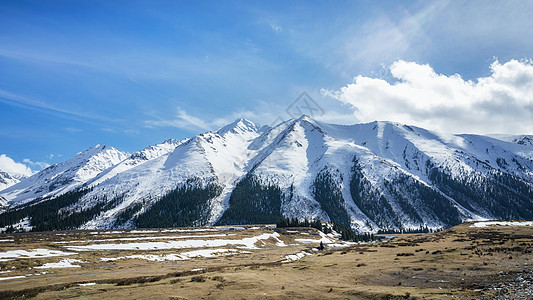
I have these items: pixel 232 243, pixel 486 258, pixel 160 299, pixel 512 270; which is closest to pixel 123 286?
pixel 160 299

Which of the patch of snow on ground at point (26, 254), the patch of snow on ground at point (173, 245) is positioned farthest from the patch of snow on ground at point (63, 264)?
the patch of snow on ground at point (173, 245)

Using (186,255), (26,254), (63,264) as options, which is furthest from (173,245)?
(63,264)

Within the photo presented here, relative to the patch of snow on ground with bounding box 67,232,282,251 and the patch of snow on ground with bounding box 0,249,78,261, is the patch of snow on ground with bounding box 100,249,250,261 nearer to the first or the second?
the patch of snow on ground with bounding box 67,232,282,251

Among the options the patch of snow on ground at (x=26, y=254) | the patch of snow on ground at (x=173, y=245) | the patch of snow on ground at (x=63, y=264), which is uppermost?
the patch of snow on ground at (x=26, y=254)

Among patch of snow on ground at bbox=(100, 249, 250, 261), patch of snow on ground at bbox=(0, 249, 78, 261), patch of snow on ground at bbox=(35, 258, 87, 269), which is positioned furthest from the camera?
patch of snow on ground at bbox=(100, 249, 250, 261)

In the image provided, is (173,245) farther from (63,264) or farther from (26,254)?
(63,264)

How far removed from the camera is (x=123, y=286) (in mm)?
28859

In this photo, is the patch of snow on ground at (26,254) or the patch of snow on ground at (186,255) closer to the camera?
the patch of snow on ground at (26,254)

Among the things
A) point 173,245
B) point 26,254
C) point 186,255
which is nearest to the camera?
point 26,254

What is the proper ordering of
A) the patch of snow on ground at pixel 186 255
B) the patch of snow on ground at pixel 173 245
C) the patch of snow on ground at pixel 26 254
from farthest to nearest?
1. the patch of snow on ground at pixel 173 245
2. the patch of snow on ground at pixel 186 255
3. the patch of snow on ground at pixel 26 254

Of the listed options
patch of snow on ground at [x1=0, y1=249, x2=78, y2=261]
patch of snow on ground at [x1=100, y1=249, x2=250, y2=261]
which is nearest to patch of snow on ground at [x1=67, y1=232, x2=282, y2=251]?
patch of snow on ground at [x1=0, y1=249, x2=78, y2=261]

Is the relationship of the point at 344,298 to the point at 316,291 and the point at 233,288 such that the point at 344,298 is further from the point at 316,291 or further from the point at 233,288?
the point at 233,288

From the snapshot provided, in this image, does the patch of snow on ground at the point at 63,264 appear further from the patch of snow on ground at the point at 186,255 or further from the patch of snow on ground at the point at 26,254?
the patch of snow on ground at the point at 26,254

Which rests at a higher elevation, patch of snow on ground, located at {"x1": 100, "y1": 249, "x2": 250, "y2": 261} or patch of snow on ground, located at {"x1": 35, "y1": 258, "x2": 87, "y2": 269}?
patch of snow on ground, located at {"x1": 35, "y1": 258, "x2": 87, "y2": 269}
